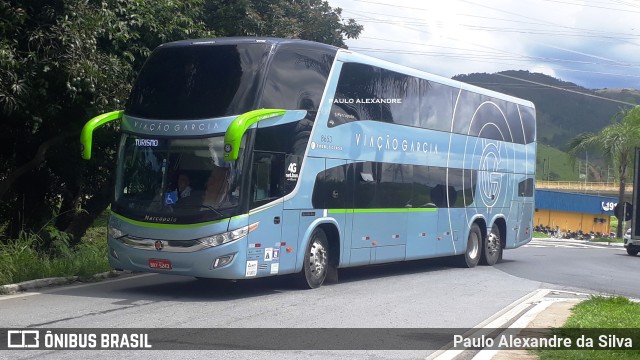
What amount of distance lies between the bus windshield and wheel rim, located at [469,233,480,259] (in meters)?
9.76

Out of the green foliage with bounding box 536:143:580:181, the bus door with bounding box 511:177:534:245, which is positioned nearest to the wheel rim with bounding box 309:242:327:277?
the bus door with bounding box 511:177:534:245

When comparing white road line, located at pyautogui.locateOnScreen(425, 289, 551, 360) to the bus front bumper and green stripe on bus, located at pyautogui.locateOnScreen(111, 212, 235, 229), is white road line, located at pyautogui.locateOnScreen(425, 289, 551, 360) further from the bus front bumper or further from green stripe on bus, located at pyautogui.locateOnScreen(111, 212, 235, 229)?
green stripe on bus, located at pyautogui.locateOnScreen(111, 212, 235, 229)

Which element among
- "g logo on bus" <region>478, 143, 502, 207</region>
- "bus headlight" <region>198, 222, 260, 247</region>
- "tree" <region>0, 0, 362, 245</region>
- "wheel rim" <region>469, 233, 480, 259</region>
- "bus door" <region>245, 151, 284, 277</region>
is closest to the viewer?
"bus headlight" <region>198, 222, 260, 247</region>

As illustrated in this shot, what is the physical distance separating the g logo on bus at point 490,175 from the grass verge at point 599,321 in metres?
7.46

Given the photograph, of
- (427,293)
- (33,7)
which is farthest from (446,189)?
(33,7)

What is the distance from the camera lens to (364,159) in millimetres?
16297

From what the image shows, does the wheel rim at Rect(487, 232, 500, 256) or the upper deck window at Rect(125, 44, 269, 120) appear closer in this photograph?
the upper deck window at Rect(125, 44, 269, 120)

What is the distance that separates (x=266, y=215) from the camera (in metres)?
13.6

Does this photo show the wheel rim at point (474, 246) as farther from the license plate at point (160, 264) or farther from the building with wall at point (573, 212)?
the building with wall at point (573, 212)

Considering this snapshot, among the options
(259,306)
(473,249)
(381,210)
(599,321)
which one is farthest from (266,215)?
(473,249)

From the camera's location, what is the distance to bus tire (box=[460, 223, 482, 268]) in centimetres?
2112

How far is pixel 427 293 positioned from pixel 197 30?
7.66 metres

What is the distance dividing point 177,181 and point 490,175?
10.5m

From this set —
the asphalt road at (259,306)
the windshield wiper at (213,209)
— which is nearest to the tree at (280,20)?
the asphalt road at (259,306)
